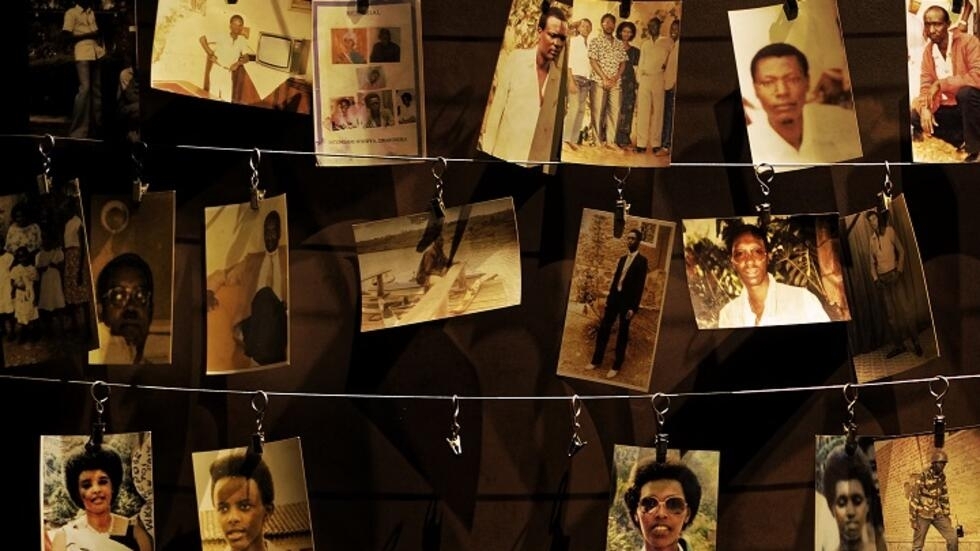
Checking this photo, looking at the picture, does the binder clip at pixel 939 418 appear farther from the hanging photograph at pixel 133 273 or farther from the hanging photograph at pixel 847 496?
the hanging photograph at pixel 133 273

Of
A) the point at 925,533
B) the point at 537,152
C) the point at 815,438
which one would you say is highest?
the point at 537,152

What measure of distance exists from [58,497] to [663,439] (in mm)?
599

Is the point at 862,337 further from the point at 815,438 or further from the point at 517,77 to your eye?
the point at 517,77

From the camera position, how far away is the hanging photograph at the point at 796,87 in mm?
1405

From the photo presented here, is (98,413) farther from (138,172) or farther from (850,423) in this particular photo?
(850,423)

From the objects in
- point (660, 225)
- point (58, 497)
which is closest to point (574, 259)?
point (660, 225)

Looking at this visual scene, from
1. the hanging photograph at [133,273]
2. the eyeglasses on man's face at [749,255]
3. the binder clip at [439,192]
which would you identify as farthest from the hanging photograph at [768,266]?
the hanging photograph at [133,273]

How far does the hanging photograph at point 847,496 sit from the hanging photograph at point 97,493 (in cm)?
68

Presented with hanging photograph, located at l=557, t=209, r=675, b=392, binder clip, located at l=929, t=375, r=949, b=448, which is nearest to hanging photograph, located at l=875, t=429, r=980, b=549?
binder clip, located at l=929, t=375, r=949, b=448

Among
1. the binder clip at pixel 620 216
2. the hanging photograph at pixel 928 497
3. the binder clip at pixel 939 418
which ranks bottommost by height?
the hanging photograph at pixel 928 497

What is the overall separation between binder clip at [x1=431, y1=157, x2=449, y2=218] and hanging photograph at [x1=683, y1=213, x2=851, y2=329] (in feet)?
0.83

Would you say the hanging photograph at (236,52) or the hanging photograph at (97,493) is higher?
the hanging photograph at (236,52)

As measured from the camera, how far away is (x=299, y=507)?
4.46 feet

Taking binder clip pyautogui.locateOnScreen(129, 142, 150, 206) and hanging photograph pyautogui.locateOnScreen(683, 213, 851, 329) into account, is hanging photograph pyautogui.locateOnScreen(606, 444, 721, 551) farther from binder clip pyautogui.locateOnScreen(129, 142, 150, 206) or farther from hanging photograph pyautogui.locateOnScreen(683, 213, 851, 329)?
binder clip pyautogui.locateOnScreen(129, 142, 150, 206)
